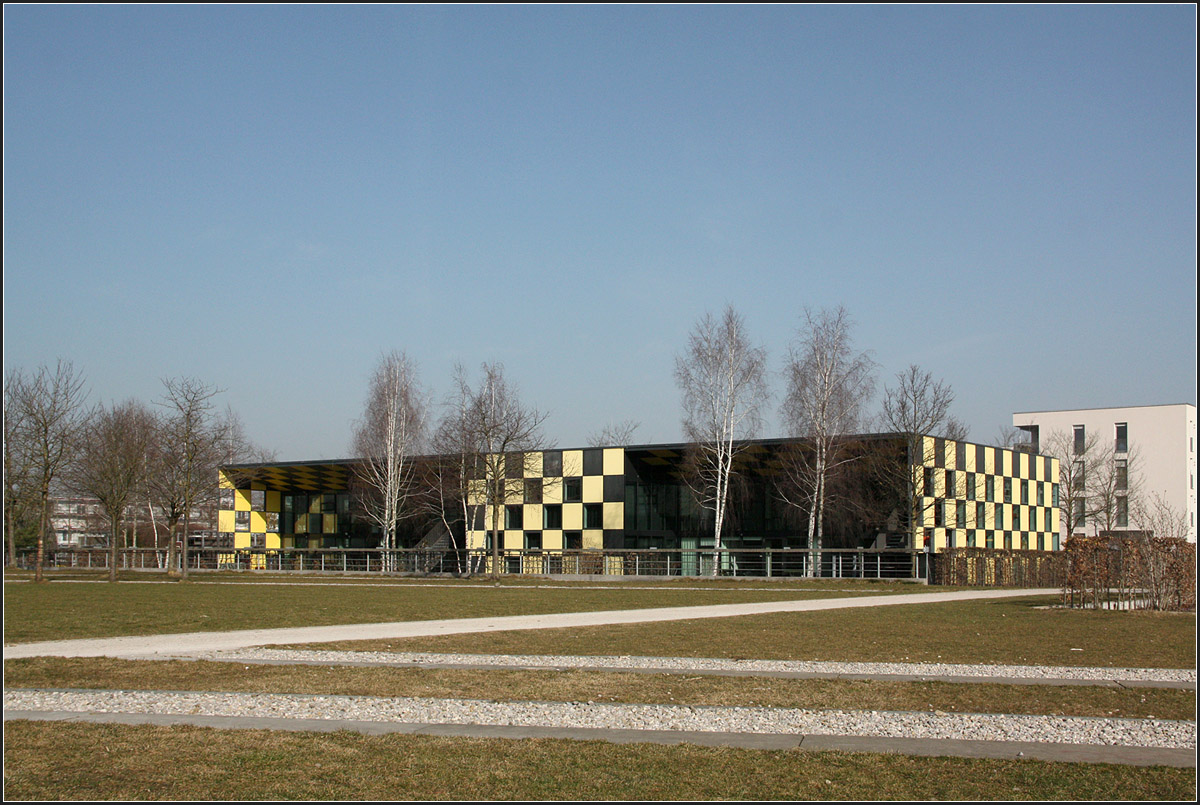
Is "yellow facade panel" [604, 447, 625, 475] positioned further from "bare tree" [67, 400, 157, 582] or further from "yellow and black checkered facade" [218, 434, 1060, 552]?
"bare tree" [67, 400, 157, 582]

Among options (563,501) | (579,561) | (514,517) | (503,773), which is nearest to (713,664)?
(503,773)

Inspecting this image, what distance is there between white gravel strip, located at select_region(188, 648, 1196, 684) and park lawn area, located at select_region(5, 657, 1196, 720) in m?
0.70

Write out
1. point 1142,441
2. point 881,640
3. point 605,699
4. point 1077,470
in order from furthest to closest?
point 1142,441
point 1077,470
point 881,640
point 605,699

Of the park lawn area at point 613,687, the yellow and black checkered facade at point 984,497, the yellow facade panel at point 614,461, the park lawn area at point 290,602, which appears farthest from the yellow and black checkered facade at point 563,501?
the park lawn area at point 613,687

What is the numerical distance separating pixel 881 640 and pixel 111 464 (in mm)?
34760

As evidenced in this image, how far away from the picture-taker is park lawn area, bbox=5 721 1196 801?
20.9 feet

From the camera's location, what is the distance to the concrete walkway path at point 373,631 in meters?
14.0

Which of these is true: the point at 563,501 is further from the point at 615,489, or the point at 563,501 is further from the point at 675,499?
the point at 675,499

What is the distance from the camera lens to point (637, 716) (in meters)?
8.92

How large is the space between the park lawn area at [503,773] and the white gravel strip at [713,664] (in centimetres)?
455

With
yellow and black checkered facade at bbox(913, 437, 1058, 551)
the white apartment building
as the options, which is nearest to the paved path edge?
yellow and black checkered facade at bbox(913, 437, 1058, 551)

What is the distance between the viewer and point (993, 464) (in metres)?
47.7

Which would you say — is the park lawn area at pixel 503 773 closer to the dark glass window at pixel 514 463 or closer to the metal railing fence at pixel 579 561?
the metal railing fence at pixel 579 561

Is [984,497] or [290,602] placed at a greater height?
[984,497]
